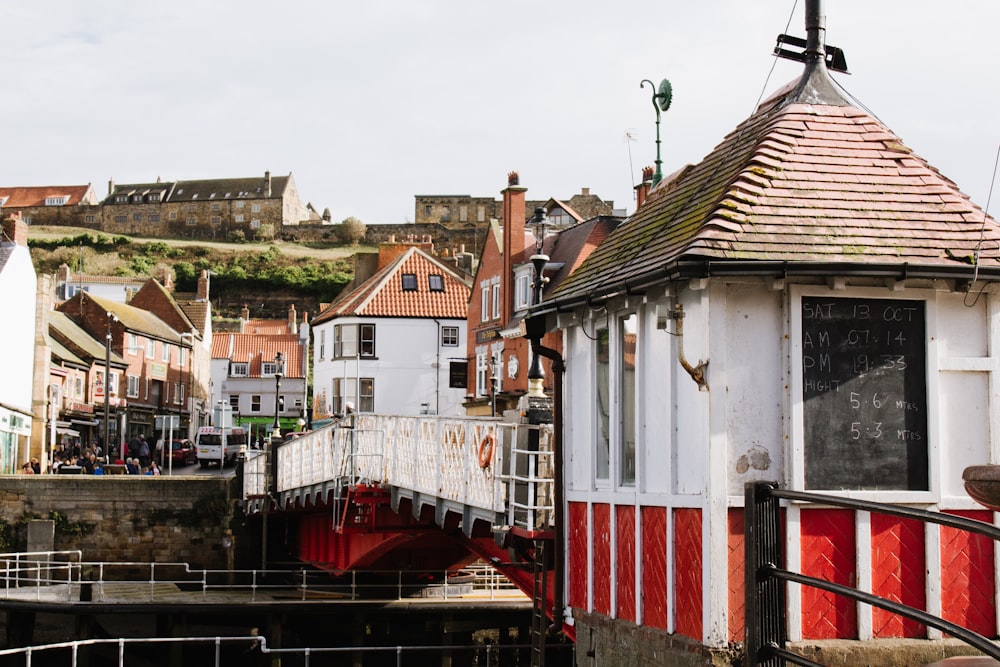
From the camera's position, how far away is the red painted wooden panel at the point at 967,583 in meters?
9.78

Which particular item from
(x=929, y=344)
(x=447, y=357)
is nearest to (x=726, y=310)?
(x=929, y=344)

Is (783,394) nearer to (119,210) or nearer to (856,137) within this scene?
(856,137)

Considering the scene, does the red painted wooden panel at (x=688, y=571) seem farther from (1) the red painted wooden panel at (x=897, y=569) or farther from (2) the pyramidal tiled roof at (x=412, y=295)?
(2) the pyramidal tiled roof at (x=412, y=295)

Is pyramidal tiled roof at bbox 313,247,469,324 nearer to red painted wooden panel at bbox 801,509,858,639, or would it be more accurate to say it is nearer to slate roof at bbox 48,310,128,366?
slate roof at bbox 48,310,128,366

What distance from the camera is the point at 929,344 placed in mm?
9758

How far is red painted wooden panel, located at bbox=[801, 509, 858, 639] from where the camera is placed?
9578mm

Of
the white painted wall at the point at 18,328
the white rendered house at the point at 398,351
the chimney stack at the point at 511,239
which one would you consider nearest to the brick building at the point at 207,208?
the white rendered house at the point at 398,351

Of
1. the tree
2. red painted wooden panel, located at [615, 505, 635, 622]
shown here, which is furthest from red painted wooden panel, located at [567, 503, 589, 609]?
the tree

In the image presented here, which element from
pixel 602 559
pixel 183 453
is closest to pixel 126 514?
pixel 183 453

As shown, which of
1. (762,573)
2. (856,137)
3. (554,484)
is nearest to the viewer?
(762,573)

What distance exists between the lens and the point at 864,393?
9719 mm

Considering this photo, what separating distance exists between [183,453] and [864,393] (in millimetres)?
56276

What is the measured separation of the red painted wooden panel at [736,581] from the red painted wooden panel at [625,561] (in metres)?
1.54

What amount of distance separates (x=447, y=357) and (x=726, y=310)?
49.0m
